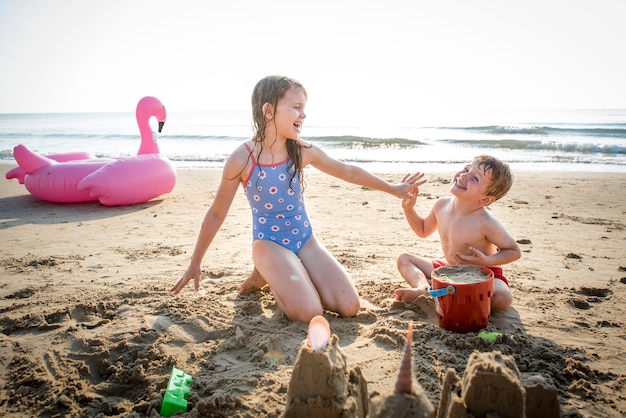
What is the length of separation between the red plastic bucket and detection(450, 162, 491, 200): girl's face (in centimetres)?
59

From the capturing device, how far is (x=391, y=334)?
285 centimetres

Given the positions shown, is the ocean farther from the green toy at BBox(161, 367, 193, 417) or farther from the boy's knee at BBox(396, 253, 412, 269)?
the green toy at BBox(161, 367, 193, 417)

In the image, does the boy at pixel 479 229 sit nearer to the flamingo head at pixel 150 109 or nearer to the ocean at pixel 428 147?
the flamingo head at pixel 150 109

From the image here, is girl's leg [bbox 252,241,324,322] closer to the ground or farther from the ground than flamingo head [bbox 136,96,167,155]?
closer to the ground

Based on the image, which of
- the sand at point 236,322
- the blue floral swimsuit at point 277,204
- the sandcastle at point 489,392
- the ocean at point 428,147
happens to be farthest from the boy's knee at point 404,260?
the ocean at point 428,147

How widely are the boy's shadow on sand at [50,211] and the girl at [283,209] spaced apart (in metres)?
3.66

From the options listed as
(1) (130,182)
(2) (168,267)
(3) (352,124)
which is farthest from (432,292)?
(3) (352,124)

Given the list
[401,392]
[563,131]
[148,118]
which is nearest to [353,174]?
[401,392]

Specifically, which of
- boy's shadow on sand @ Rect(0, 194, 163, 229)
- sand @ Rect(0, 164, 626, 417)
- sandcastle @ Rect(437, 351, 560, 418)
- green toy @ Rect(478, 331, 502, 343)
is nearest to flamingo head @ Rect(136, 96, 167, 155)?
boy's shadow on sand @ Rect(0, 194, 163, 229)

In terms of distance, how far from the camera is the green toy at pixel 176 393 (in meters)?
2.12

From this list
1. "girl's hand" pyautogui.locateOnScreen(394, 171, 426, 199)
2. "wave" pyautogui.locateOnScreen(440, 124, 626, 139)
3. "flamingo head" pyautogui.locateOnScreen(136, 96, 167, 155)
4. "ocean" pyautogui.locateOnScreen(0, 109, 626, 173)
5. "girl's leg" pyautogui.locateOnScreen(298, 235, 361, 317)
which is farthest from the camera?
"wave" pyautogui.locateOnScreen(440, 124, 626, 139)

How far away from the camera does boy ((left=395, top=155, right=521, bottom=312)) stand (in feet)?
10.3

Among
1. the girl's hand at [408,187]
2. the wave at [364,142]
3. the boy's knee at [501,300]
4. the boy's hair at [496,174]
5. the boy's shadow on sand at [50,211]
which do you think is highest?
the wave at [364,142]

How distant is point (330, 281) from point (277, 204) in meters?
0.73
